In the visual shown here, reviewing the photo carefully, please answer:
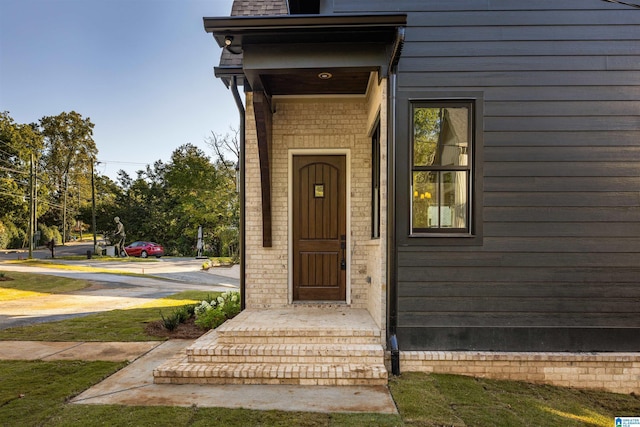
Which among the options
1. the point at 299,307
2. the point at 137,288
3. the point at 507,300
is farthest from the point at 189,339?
the point at 137,288

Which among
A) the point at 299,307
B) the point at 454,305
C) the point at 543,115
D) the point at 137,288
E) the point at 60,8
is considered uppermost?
the point at 60,8

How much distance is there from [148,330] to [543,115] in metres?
5.84

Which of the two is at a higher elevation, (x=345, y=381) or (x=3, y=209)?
(x=3, y=209)

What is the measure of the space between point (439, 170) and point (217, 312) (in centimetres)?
351

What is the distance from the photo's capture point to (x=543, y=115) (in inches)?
151

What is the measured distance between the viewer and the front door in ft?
17.3

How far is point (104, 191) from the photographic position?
4044cm

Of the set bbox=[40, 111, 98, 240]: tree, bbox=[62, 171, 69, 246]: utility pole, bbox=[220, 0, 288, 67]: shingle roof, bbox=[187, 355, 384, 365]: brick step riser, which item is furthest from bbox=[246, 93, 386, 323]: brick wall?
bbox=[40, 111, 98, 240]: tree

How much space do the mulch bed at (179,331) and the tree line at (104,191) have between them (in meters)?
19.8

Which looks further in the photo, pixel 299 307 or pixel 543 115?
pixel 299 307

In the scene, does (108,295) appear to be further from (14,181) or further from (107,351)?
(14,181)

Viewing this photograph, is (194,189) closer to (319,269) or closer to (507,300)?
(319,269)

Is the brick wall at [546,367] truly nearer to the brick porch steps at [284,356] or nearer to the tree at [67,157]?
the brick porch steps at [284,356]

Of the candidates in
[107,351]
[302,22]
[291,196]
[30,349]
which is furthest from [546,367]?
[30,349]
